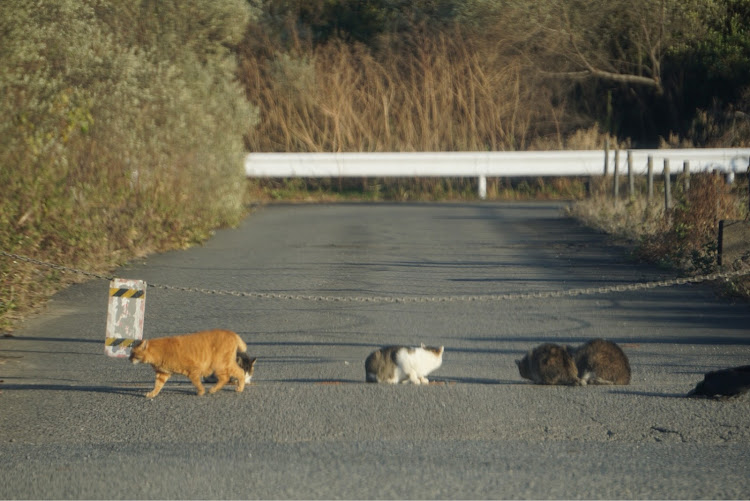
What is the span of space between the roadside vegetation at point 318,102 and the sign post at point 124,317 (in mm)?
3019

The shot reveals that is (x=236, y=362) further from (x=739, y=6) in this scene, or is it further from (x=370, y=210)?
(x=739, y=6)

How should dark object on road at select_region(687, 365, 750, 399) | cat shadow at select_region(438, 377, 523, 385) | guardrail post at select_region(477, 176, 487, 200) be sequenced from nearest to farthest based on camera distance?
dark object on road at select_region(687, 365, 750, 399), cat shadow at select_region(438, 377, 523, 385), guardrail post at select_region(477, 176, 487, 200)

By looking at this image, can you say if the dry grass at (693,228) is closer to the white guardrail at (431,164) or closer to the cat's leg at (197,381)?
the cat's leg at (197,381)

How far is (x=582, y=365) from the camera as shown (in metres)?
7.50

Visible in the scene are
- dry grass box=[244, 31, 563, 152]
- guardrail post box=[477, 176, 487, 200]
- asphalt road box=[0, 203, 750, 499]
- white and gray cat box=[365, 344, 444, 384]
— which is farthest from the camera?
dry grass box=[244, 31, 563, 152]

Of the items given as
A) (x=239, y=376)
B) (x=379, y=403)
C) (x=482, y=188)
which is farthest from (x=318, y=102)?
(x=379, y=403)

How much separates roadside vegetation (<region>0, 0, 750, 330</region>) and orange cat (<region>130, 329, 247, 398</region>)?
3462 mm

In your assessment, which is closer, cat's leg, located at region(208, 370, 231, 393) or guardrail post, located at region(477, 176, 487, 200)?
cat's leg, located at region(208, 370, 231, 393)

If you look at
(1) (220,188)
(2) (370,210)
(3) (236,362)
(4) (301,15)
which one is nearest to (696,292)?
(3) (236,362)

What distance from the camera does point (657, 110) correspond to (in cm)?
3509

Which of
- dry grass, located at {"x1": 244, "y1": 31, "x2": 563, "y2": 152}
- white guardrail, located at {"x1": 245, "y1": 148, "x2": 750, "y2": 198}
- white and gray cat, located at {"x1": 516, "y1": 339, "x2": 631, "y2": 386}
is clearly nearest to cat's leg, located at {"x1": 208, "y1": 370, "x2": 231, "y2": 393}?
white and gray cat, located at {"x1": 516, "y1": 339, "x2": 631, "y2": 386}

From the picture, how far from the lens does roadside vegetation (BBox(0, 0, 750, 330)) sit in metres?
13.9

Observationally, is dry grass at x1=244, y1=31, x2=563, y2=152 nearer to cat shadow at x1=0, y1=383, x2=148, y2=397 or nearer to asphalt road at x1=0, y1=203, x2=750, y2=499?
asphalt road at x1=0, y1=203, x2=750, y2=499

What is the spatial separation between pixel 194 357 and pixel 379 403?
129cm
